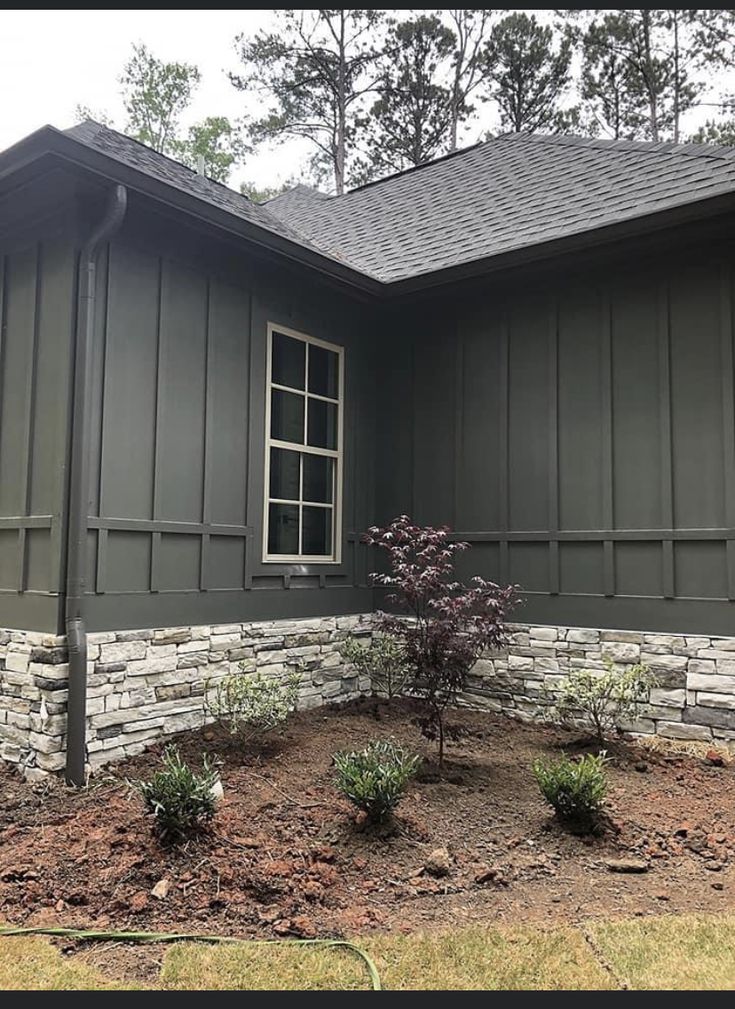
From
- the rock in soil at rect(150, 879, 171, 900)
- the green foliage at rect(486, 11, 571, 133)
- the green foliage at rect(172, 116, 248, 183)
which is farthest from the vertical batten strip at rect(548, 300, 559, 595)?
the green foliage at rect(172, 116, 248, 183)

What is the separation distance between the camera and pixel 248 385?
18.8 ft

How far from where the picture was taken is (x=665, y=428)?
5.45 metres

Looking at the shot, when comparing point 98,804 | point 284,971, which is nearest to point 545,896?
point 284,971

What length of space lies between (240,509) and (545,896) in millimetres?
3398

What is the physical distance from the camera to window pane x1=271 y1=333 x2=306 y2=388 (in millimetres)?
6031

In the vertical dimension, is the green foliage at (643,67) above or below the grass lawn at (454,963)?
above

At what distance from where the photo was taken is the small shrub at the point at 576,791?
3.67 metres

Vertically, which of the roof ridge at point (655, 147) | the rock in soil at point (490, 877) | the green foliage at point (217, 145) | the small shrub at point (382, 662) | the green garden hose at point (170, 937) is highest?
the green foliage at point (217, 145)

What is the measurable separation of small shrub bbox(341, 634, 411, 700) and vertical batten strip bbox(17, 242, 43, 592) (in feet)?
8.86

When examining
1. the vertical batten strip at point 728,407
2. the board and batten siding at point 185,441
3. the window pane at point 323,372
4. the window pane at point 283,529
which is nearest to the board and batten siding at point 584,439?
the vertical batten strip at point 728,407

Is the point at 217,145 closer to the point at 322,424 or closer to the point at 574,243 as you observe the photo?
the point at 322,424

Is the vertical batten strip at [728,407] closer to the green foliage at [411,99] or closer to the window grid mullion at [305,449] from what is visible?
the window grid mullion at [305,449]

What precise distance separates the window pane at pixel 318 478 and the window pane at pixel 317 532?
4.3 inches

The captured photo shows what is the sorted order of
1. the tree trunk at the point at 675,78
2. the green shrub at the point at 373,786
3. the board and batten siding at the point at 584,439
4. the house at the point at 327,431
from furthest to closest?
the tree trunk at the point at 675,78
the board and batten siding at the point at 584,439
the house at the point at 327,431
the green shrub at the point at 373,786
